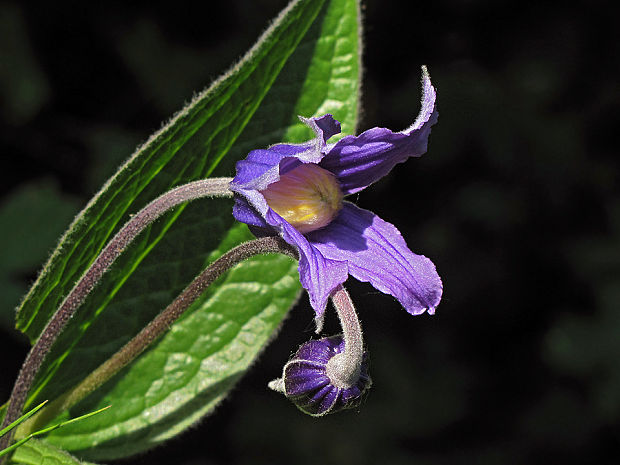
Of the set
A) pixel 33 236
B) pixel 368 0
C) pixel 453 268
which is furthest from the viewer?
pixel 453 268

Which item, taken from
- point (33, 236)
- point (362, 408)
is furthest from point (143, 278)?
point (362, 408)

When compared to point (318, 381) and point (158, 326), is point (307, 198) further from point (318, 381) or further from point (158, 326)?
point (158, 326)

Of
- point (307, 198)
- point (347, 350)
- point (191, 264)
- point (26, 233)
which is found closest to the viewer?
point (347, 350)

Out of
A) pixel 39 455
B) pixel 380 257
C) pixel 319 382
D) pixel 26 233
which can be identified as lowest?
pixel 26 233

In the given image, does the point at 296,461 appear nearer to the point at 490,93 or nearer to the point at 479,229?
the point at 479,229

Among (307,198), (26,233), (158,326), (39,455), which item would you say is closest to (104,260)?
(158,326)

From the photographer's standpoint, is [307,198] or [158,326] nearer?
[307,198]

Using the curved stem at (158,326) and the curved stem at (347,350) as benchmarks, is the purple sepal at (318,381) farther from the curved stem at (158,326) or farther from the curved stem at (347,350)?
the curved stem at (158,326)

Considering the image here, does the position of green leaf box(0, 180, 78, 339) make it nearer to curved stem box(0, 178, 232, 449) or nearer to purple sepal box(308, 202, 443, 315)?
curved stem box(0, 178, 232, 449)
